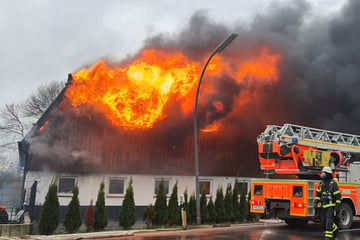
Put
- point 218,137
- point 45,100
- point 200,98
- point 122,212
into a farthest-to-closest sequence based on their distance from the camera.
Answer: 1. point 45,100
2. point 218,137
3. point 200,98
4. point 122,212

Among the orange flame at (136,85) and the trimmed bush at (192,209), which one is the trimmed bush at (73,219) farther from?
the orange flame at (136,85)

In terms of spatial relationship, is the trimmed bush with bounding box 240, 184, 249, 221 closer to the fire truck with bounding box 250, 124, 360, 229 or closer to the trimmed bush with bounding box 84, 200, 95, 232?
the fire truck with bounding box 250, 124, 360, 229

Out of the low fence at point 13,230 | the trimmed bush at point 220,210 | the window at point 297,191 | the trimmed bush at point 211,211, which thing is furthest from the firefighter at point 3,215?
Answer: the window at point 297,191

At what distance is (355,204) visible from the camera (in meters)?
11.3

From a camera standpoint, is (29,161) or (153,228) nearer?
(153,228)

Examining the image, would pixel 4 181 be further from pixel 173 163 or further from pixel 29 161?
pixel 173 163

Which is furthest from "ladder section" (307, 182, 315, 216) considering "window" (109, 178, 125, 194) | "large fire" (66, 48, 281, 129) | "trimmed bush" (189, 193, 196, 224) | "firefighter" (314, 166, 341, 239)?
"window" (109, 178, 125, 194)

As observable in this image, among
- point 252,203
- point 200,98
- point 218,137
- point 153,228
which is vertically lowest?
point 153,228

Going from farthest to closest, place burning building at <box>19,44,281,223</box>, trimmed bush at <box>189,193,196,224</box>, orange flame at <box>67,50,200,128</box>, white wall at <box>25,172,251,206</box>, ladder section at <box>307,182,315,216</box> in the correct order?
white wall at <box>25,172,251,206</box>, burning building at <box>19,44,281,223</box>, orange flame at <box>67,50,200,128</box>, trimmed bush at <box>189,193,196,224</box>, ladder section at <box>307,182,315,216</box>

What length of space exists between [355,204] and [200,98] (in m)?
7.86

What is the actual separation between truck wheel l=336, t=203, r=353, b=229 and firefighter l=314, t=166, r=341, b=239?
2.98 meters

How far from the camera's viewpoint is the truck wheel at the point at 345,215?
11.0m

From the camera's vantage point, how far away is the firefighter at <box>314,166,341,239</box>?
7.93m

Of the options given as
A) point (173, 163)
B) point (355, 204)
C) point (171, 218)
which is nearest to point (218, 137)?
point (173, 163)
